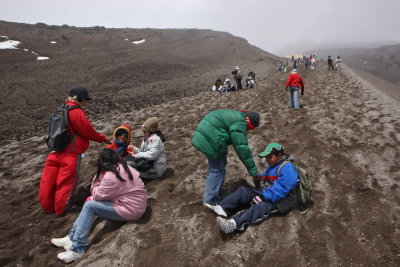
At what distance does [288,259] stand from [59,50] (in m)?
46.3

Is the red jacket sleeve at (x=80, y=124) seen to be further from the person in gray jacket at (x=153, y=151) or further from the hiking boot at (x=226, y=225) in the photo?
the hiking boot at (x=226, y=225)

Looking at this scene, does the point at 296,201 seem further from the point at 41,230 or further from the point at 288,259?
the point at 41,230

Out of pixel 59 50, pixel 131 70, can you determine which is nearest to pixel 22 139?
pixel 131 70

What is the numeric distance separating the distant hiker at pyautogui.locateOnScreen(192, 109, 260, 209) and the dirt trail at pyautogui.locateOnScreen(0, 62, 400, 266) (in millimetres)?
856

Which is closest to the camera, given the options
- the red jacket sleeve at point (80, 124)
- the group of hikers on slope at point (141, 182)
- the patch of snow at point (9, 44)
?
the group of hikers on slope at point (141, 182)

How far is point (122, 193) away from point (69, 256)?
3.81 feet

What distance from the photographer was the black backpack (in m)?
4.97

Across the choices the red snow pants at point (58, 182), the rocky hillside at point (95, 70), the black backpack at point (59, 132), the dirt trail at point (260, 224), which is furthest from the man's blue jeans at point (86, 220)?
the rocky hillside at point (95, 70)

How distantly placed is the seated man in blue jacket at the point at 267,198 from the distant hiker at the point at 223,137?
26 cm

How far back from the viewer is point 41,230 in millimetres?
4695

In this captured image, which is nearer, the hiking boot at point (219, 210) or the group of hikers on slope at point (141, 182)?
the group of hikers on slope at point (141, 182)

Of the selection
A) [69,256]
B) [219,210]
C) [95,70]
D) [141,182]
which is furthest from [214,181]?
[95,70]

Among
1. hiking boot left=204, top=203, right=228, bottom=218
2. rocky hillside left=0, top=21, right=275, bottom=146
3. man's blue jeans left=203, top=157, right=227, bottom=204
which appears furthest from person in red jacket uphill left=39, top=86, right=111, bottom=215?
rocky hillside left=0, top=21, right=275, bottom=146

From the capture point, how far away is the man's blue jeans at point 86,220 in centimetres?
398
